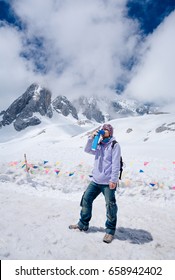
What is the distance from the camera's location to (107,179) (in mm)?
5398

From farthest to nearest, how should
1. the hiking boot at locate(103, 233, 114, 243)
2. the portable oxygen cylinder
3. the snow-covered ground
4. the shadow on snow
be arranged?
the portable oxygen cylinder → the shadow on snow → the hiking boot at locate(103, 233, 114, 243) → the snow-covered ground

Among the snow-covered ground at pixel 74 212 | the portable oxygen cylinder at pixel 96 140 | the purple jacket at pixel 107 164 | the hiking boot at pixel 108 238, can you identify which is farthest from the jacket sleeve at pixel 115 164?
the snow-covered ground at pixel 74 212

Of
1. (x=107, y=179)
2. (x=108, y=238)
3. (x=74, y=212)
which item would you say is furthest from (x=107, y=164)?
(x=74, y=212)

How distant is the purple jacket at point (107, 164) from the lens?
5.27m

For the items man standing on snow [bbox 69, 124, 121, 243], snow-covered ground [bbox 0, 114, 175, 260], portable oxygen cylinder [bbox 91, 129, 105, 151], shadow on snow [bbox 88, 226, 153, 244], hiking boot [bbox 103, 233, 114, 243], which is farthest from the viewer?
portable oxygen cylinder [bbox 91, 129, 105, 151]

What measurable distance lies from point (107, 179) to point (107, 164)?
39 cm

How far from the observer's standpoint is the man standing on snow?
5.26m

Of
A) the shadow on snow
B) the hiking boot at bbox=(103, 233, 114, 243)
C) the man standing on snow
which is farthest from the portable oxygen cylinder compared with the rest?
the shadow on snow

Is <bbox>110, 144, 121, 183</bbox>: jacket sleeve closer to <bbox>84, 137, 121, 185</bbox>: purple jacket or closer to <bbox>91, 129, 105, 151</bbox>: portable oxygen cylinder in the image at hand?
<bbox>84, 137, 121, 185</bbox>: purple jacket

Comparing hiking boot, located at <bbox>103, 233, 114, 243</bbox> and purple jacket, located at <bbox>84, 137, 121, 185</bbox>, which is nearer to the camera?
hiking boot, located at <bbox>103, 233, 114, 243</bbox>

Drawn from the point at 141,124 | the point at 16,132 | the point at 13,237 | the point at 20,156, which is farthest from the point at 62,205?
the point at 16,132

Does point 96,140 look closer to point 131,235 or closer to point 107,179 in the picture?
point 107,179
